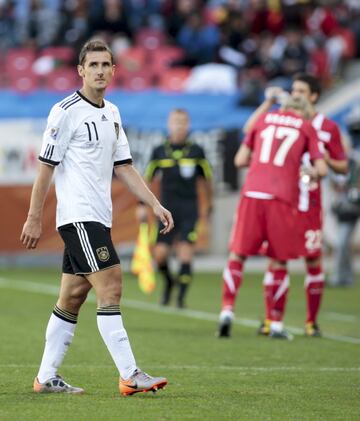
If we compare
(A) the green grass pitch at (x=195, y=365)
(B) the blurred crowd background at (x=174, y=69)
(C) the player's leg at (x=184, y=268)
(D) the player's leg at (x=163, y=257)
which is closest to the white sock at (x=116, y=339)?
(A) the green grass pitch at (x=195, y=365)

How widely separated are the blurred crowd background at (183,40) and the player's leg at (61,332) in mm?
16425

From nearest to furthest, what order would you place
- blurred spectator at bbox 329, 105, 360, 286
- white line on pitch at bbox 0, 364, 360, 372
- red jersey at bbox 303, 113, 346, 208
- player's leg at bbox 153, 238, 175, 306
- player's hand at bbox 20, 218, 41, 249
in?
player's hand at bbox 20, 218, 41, 249
white line on pitch at bbox 0, 364, 360, 372
red jersey at bbox 303, 113, 346, 208
player's leg at bbox 153, 238, 175, 306
blurred spectator at bbox 329, 105, 360, 286

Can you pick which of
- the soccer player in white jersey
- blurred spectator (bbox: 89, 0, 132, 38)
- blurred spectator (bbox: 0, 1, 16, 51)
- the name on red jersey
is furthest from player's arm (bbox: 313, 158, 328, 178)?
blurred spectator (bbox: 0, 1, 16, 51)

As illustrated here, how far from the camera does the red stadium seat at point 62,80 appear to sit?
24.7 metres

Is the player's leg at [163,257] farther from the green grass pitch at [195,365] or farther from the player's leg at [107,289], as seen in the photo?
the player's leg at [107,289]

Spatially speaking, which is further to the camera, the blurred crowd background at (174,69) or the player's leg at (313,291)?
the blurred crowd background at (174,69)

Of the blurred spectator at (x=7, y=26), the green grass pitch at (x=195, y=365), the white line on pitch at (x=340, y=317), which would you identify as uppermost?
the blurred spectator at (x=7, y=26)

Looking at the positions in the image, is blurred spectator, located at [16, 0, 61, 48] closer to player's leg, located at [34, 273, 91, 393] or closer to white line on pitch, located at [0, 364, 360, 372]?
white line on pitch, located at [0, 364, 360, 372]

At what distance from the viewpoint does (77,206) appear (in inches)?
323

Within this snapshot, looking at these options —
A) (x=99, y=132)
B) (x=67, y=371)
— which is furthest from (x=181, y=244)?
(x=99, y=132)

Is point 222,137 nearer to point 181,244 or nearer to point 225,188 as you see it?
point 225,188

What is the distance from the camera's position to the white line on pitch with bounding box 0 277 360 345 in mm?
12602

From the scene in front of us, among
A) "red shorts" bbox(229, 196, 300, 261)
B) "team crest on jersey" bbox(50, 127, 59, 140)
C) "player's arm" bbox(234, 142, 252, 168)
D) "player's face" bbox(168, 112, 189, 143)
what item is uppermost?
"player's face" bbox(168, 112, 189, 143)

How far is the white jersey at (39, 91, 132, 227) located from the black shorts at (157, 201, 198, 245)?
23.7ft
